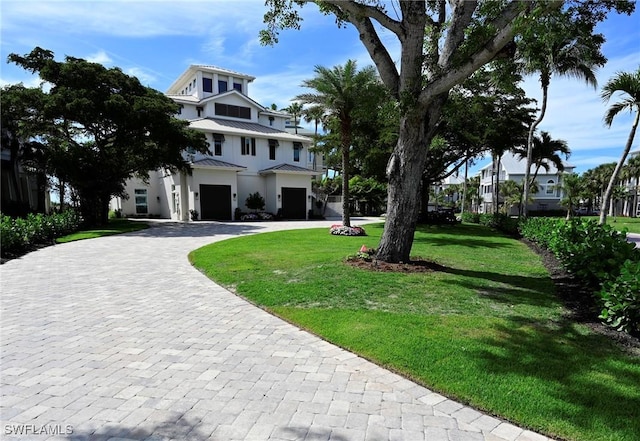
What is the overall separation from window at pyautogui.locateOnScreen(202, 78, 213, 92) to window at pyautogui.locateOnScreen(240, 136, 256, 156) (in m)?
6.07

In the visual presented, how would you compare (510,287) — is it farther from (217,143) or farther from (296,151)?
(296,151)

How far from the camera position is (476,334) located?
500 cm

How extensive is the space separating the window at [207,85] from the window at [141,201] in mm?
11226

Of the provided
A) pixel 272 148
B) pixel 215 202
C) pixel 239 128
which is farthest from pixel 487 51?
pixel 272 148

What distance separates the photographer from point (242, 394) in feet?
11.9

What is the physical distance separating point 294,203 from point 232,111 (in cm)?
1019

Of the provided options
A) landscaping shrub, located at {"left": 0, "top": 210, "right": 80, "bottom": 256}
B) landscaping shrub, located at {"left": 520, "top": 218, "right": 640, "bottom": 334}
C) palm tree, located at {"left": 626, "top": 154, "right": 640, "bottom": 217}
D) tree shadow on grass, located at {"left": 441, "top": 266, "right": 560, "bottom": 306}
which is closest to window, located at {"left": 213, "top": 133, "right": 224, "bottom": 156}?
landscaping shrub, located at {"left": 0, "top": 210, "right": 80, "bottom": 256}

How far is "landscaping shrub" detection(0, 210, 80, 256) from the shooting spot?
12.1 metres

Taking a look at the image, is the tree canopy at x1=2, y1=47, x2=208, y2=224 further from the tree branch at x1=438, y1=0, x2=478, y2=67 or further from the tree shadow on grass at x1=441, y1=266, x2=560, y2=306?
the tree shadow on grass at x1=441, y1=266, x2=560, y2=306

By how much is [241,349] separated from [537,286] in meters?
6.30

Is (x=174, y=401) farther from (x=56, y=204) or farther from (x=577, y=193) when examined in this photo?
(x=577, y=193)

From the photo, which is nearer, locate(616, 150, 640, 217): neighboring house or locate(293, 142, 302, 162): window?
locate(293, 142, 302, 162): window

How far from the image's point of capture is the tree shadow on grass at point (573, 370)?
10.4 ft

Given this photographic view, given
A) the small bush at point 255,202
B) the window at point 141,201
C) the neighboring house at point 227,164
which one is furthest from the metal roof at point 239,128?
the window at point 141,201
